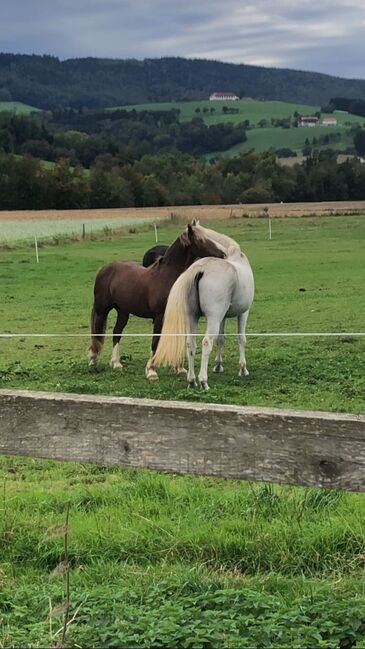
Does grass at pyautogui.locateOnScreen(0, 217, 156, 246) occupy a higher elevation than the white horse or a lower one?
lower

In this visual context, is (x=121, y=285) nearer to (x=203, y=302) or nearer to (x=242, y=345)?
(x=203, y=302)

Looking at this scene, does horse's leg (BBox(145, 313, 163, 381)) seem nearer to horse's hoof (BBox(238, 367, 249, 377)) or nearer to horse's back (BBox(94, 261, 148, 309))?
horse's back (BBox(94, 261, 148, 309))

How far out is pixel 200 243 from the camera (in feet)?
32.5

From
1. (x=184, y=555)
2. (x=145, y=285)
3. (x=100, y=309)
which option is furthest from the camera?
(x=100, y=309)

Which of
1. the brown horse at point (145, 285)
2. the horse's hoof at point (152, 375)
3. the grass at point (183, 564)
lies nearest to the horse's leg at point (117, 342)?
the brown horse at point (145, 285)

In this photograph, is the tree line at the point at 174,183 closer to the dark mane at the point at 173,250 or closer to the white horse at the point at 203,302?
the dark mane at the point at 173,250

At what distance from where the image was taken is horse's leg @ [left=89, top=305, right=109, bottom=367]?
10719 mm

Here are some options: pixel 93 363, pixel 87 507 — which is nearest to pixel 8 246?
pixel 93 363

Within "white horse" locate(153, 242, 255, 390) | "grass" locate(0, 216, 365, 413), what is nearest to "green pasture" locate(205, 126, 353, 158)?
"grass" locate(0, 216, 365, 413)

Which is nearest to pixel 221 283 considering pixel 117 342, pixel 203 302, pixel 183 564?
pixel 203 302

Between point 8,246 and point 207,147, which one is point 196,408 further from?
point 207,147

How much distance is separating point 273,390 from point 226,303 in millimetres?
1388

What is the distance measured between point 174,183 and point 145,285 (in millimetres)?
79771

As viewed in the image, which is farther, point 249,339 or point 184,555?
point 249,339
